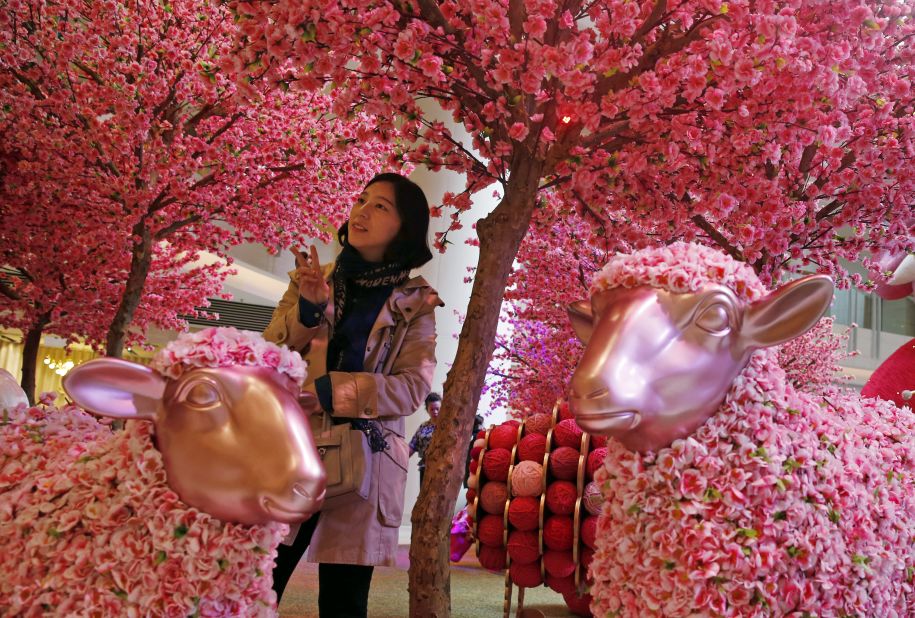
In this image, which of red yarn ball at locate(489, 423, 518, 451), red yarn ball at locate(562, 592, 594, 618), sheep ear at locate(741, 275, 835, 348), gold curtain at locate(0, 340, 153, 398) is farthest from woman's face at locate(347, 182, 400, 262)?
gold curtain at locate(0, 340, 153, 398)

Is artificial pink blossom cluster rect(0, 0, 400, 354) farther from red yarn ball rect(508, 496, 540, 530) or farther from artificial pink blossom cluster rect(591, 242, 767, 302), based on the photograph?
artificial pink blossom cluster rect(591, 242, 767, 302)

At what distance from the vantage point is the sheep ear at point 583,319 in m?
1.84

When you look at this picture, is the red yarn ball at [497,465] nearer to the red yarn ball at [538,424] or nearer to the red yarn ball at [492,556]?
the red yarn ball at [538,424]

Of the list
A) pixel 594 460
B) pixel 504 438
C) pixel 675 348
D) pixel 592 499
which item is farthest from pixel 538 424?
pixel 675 348

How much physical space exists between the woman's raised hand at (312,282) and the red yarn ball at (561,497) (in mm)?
928

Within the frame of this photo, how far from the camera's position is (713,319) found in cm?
163

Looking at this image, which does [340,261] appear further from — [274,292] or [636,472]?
[274,292]

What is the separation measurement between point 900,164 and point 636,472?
2030 mm

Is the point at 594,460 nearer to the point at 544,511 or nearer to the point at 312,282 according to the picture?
the point at 544,511

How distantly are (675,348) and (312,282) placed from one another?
106 centimetres

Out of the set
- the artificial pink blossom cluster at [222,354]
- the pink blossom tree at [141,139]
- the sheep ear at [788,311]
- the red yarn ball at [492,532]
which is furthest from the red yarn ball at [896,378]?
the pink blossom tree at [141,139]

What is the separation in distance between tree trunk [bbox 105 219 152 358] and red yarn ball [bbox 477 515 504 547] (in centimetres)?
306

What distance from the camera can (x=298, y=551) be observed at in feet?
7.55

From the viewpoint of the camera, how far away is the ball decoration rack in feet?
8.32
